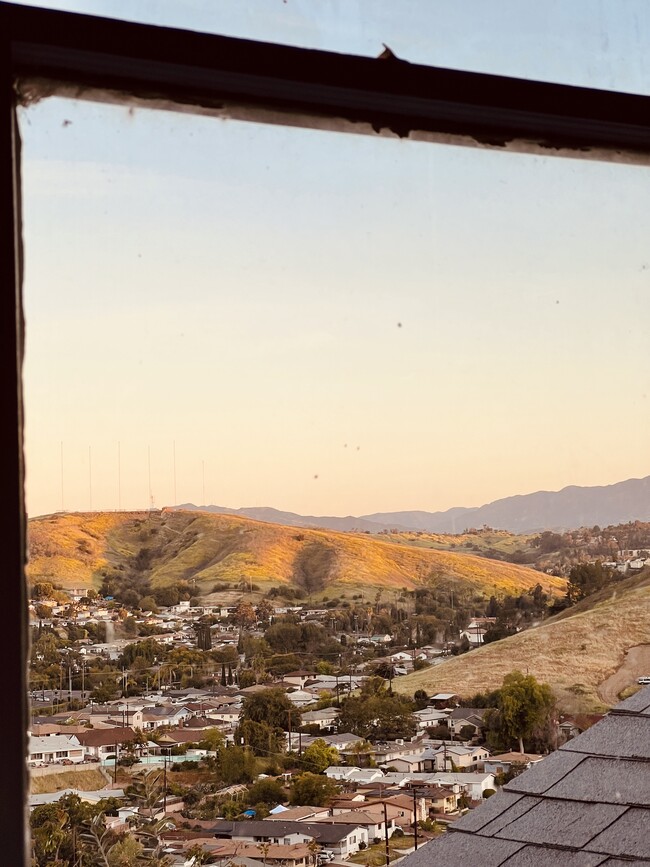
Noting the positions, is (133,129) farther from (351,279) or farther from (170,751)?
(170,751)

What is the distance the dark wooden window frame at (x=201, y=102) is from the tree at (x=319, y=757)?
1.19 feet

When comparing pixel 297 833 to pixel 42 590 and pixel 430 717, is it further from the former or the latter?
pixel 42 590

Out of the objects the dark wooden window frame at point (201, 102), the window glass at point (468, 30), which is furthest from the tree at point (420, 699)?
the window glass at point (468, 30)

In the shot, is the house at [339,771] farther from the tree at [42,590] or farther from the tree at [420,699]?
the tree at [42,590]

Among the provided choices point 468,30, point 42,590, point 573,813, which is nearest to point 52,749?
point 42,590

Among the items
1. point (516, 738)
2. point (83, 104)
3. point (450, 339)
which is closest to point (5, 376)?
point (83, 104)

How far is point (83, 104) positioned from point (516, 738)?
98 centimetres

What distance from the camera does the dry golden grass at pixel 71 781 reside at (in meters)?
0.85

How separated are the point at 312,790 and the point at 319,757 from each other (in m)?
0.04

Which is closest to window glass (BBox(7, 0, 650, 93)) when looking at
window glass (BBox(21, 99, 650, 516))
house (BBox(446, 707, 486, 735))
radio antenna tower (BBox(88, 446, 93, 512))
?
window glass (BBox(21, 99, 650, 516))

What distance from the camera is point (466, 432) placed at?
1200 millimetres

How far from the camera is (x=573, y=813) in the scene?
3.90 feet

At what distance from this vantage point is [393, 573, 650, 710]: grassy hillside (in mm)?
1183

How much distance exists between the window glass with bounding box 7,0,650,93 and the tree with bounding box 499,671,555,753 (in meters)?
0.85
